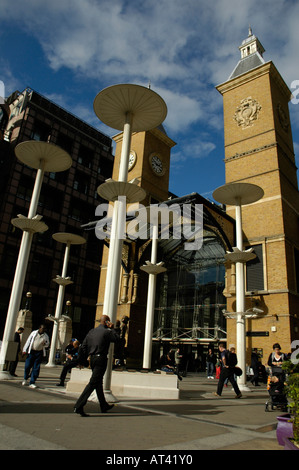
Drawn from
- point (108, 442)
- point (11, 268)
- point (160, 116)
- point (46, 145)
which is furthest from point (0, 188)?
point (108, 442)

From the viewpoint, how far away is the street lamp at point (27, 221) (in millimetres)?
11859

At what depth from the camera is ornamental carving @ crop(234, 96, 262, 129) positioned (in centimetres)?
2711

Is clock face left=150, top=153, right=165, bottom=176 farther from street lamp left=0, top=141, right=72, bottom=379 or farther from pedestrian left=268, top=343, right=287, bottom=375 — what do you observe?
pedestrian left=268, top=343, right=287, bottom=375

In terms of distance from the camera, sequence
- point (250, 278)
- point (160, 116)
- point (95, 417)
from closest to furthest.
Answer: point (95, 417), point (160, 116), point (250, 278)

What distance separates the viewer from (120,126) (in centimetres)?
1160

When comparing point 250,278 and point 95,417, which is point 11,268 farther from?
point 95,417

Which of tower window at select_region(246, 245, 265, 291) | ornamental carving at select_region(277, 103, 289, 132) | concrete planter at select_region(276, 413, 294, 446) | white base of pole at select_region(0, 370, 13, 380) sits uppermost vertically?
ornamental carving at select_region(277, 103, 289, 132)

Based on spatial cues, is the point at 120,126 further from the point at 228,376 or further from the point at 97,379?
the point at 228,376

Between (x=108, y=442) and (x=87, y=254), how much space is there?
38.7 meters

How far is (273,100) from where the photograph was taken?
2659 cm

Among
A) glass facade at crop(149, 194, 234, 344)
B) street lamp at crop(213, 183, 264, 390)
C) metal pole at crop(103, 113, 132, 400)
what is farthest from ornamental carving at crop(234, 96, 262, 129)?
metal pole at crop(103, 113, 132, 400)

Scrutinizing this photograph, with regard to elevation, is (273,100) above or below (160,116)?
above

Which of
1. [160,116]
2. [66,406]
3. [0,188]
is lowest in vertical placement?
[66,406]

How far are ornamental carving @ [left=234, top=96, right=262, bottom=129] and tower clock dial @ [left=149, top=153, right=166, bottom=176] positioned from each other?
7881mm
